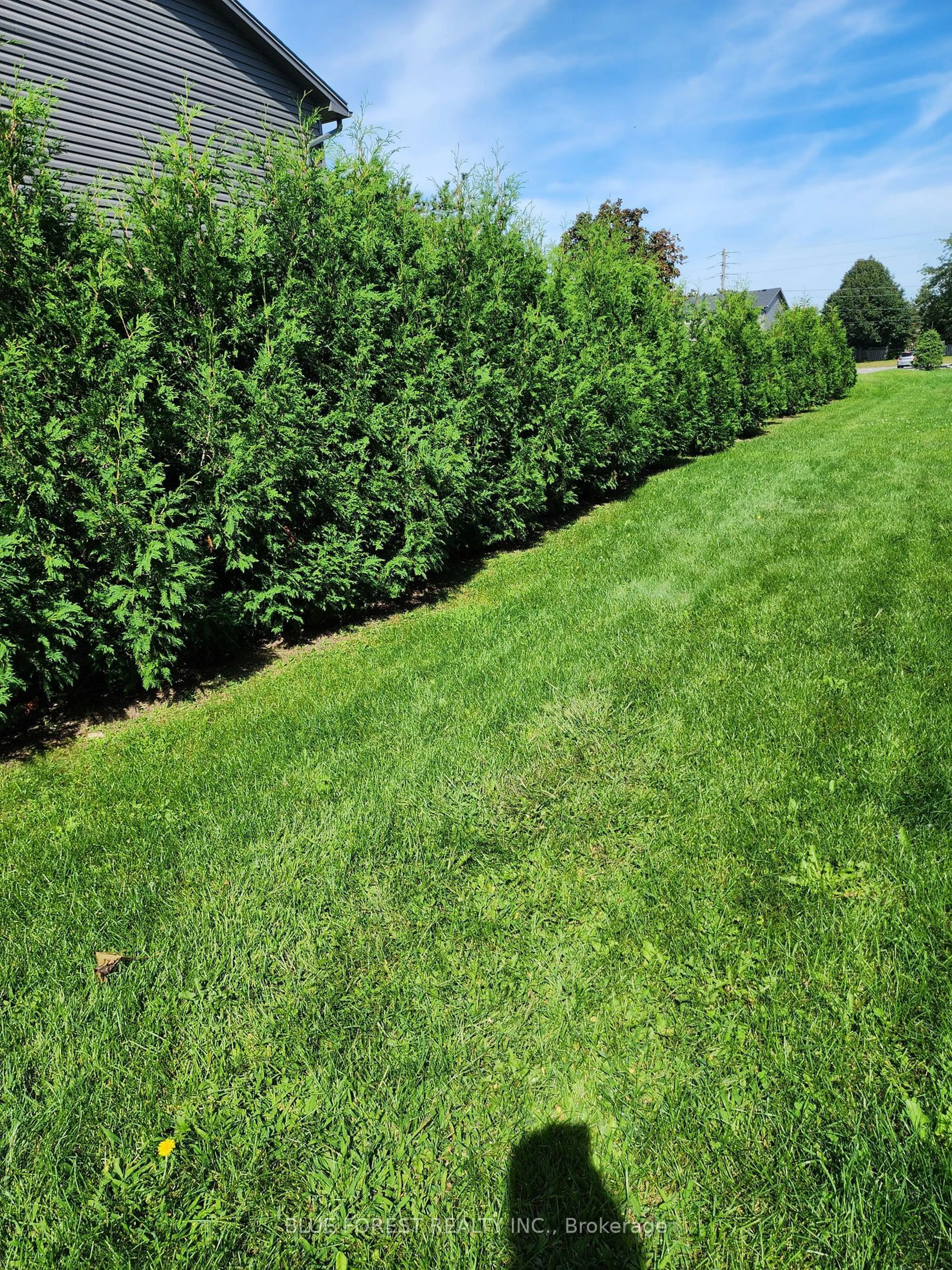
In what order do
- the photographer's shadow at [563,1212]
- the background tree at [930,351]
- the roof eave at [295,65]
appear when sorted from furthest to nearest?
the background tree at [930,351] → the roof eave at [295,65] → the photographer's shadow at [563,1212]

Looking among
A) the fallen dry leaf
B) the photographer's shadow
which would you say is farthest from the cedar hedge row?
the photographer's shadow

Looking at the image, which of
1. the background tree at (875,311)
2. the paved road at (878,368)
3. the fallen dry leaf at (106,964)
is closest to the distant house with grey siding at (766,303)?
the paved road at (878,368)

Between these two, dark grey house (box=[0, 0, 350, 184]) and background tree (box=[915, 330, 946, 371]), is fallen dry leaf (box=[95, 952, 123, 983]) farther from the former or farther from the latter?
background tree (box=[915, 330, 946, 371])

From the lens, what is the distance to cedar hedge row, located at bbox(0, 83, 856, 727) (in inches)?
156

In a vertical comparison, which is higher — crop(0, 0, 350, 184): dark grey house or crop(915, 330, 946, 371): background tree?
crop(0, 0, 350, 184): dark grey house

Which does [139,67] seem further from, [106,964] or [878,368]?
[878,368]

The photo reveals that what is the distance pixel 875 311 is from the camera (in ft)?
282

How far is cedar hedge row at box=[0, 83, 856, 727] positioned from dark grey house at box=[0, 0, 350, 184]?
408 centimetres

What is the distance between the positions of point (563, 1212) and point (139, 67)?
14507 mm

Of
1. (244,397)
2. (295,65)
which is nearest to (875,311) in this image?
(295,65)

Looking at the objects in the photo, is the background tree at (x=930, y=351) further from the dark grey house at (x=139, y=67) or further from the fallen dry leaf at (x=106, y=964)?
the fallen dry leaf at (x=106, y=964)

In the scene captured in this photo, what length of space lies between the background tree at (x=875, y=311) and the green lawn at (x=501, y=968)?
99.7m

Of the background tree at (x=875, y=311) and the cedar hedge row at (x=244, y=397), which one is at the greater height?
the background tree at (x=875, y=311)

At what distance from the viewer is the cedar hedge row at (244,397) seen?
3.96 metres
